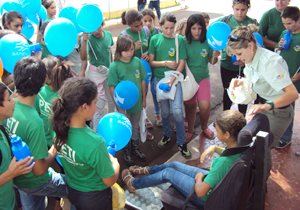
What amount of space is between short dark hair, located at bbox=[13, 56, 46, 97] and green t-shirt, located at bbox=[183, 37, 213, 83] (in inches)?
86.4

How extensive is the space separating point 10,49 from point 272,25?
3746 mm

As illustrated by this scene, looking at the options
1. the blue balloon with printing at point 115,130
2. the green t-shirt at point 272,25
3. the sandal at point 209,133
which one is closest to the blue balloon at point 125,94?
the blue balloon with printing at point 115,130

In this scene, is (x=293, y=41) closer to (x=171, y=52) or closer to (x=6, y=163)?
(x=171, y=52)

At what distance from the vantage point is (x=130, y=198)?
110 inches

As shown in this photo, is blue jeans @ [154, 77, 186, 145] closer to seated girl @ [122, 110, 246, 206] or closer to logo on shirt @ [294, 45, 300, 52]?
seated girl @ [122, 110, 246, 206]

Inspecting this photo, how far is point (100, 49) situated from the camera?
11.7 ft

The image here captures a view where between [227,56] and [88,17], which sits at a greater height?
[88,17]

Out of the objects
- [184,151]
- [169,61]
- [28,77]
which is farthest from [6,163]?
[169,61]

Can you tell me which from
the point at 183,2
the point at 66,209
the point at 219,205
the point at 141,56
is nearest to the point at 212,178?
the point at 219,205

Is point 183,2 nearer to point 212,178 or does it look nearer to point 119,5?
point 119,5

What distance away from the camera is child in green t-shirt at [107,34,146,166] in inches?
122

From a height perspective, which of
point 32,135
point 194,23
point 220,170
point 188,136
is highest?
point 194,23

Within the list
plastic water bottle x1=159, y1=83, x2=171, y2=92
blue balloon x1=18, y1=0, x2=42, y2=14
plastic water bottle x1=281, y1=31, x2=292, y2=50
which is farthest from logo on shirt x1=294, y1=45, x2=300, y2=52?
blue balloon x1=18, y1=0, x2=42, y2=14

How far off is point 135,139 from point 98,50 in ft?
4.48
